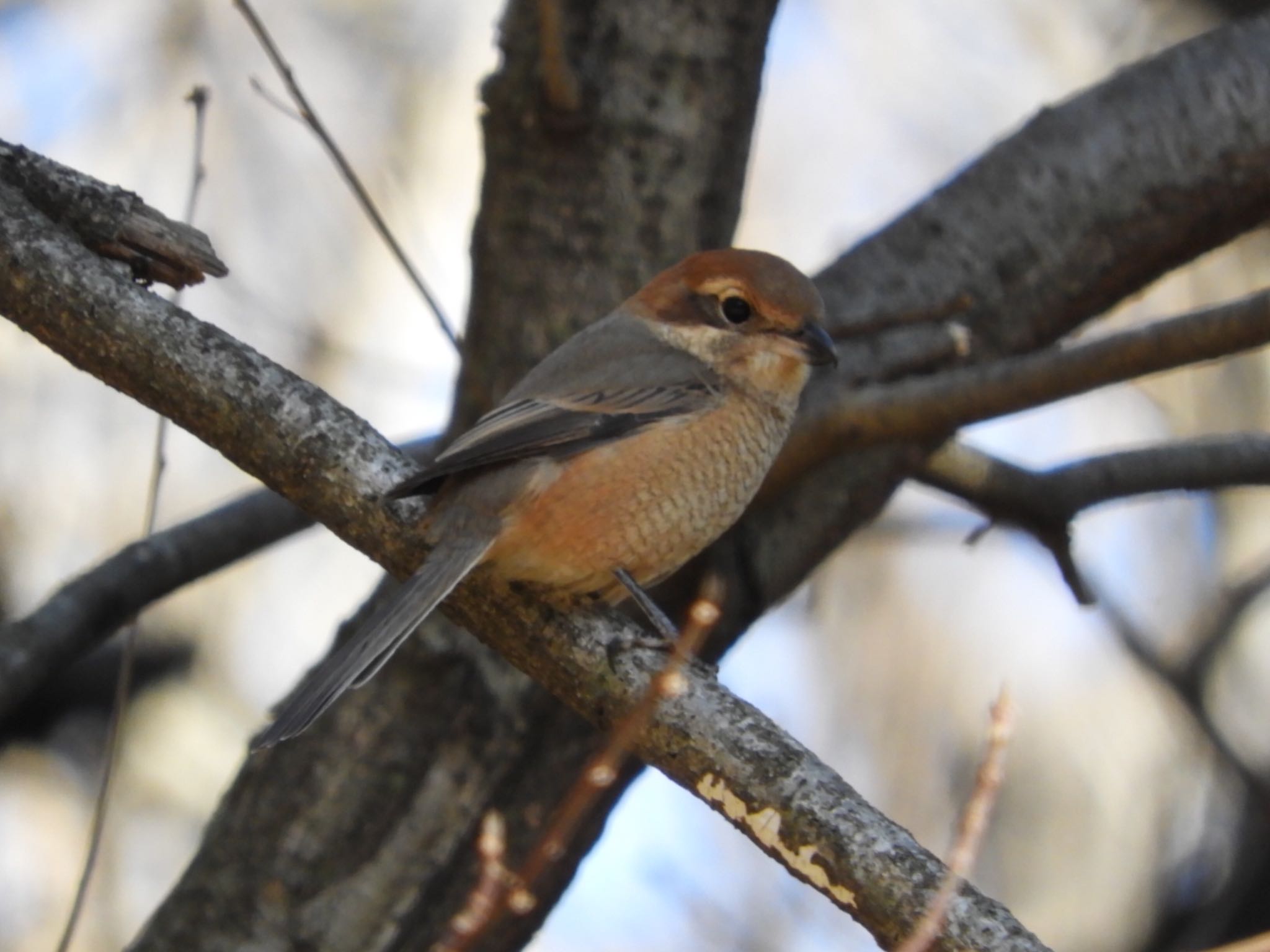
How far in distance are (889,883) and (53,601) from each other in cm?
226

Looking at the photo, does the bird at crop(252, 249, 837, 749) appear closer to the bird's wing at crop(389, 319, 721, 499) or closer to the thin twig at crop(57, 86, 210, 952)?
the bird's wing at crop(389, 319, 721, 499)

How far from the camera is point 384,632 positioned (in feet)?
8.52

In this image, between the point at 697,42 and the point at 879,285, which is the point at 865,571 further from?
the point at 697,42

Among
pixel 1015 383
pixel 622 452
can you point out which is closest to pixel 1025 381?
pixel 1015 383

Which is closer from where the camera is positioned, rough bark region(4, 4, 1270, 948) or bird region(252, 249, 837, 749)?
bird region(252, 249, 837, 749)

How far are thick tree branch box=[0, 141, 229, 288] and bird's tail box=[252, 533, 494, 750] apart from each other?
2.10 feet

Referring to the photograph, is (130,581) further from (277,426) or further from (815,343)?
(815,343)

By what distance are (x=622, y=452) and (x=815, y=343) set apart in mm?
585

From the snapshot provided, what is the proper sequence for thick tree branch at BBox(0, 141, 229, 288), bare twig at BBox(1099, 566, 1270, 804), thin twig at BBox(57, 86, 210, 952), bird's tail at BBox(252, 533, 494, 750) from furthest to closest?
1. bare twig at BBox(1099, 566, 1270, 804)
2. thin twig at BBox(57, 86, 210, 952)
3. thick tree branch at BBox(0, 141, 229, 288)
4. bird's tail at BBox(252, 533, 494, 750)

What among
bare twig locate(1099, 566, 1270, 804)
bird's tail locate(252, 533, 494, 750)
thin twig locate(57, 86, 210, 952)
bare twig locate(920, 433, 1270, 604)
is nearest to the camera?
bird's tail locate(252, 533, 494, 750)

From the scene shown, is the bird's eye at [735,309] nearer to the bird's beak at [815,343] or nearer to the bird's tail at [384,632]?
the bird's beak at [815,343]

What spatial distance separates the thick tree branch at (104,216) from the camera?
263 cm

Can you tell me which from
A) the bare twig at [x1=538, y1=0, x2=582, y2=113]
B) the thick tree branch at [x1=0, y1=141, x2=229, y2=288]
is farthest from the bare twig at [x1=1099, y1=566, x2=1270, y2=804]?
the thick tree branch at [x1=0, y1=141, x2=229, y2=288]

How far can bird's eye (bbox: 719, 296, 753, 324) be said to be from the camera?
11.3 feet
